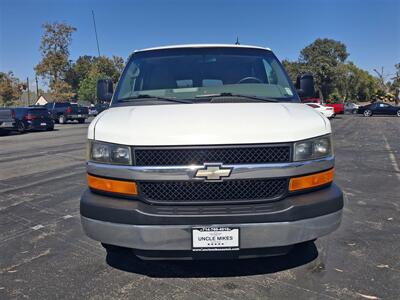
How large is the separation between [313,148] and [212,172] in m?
0.84

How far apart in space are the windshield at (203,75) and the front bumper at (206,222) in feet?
4.56

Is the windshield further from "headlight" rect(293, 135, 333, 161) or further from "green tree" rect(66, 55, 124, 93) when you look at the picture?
"green tree" rect(66, 55, 124, 93)

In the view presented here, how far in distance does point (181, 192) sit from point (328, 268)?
1.59 m

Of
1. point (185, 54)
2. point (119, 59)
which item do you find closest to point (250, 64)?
point (185, 54)

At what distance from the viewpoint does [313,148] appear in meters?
3.12

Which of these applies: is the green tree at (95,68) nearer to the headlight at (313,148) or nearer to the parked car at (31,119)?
the parked car at (31,119)

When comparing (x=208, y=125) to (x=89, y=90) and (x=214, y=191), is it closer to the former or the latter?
(x=214, y=191)

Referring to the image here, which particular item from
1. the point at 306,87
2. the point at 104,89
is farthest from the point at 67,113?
the point at 306,87

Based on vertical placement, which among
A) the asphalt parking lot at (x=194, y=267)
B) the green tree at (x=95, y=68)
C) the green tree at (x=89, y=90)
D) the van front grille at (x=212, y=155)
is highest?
the green tree at (x=95, y=68)

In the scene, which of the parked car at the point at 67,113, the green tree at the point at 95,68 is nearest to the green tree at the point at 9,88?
the green tree at the point at 95,68

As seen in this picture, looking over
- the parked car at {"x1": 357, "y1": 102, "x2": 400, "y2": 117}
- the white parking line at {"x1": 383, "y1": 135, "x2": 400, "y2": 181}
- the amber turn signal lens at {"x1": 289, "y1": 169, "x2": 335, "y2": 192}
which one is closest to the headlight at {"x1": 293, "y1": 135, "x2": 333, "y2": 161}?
the amber turn signal lens at {"x1": 289, "y1": 169, "x2": 335, "y2": 192}

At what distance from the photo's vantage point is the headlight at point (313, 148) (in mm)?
3031

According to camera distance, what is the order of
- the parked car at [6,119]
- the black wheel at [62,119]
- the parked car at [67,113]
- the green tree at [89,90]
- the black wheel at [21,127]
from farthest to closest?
the green tree at [89,90]
the black wheel at [62,119]
the parked car at [67,113]
the black wheel at [21,127]
the parked car at [6,119]

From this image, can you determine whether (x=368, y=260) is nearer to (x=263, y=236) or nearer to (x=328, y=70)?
(x=263, y=236)
